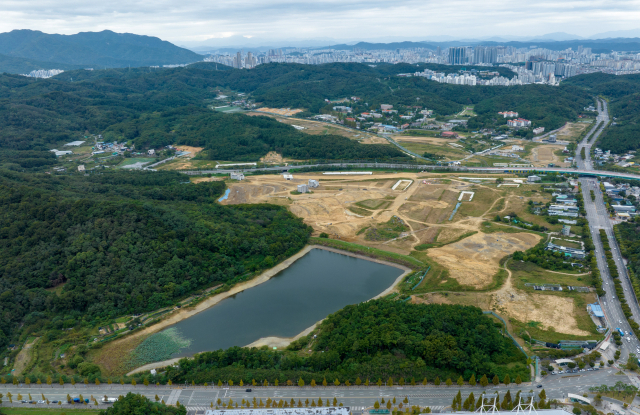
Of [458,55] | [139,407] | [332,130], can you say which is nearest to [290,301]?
[139,407]

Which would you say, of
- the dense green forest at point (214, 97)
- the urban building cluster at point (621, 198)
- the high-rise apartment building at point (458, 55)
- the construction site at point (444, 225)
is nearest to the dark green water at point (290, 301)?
the construction site at point (444, 225)

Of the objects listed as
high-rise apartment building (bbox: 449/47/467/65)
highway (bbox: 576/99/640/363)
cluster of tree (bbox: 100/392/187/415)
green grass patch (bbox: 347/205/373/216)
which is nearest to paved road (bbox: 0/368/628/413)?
cluster of tree (bbox: 100/392/187/415)

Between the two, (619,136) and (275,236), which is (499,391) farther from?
(619,136)

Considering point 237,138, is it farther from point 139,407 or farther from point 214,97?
point 214,97

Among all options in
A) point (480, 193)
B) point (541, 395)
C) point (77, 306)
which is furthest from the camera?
point (480, 193)

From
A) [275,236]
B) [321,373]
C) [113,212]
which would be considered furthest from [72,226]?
[321,373]
